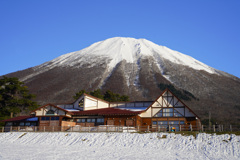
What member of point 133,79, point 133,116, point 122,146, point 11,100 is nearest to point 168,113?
point 133,116

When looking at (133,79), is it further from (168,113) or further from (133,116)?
(133,116)

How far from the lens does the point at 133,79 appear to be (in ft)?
538

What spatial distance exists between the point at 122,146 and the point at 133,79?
13417 centimetres

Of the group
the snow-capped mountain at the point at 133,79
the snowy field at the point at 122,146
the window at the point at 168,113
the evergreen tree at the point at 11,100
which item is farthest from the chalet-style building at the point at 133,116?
the snow-capped mountain at the point at 133,79

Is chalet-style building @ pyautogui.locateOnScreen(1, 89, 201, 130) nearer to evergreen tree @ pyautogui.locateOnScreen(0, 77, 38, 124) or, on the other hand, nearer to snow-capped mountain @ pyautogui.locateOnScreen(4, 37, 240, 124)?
evergreen tree @ pyautogui.locateOnScreen(0, 77, 38, 124)

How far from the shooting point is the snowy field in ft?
84.7

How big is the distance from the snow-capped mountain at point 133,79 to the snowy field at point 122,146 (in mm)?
80607

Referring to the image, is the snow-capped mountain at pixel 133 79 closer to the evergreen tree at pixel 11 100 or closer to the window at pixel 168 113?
the evergreen tree at pixel 11 100

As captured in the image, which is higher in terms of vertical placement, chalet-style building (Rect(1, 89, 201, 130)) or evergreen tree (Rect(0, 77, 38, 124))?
evergreen tree (Rect(0, 77, 38, 124))

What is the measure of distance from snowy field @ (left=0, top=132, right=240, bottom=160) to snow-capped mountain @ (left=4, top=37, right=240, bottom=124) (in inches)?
3174

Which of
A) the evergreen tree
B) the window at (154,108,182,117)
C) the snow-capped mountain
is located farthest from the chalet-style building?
the snow-capped mountain

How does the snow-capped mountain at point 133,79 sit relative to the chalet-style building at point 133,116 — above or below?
above

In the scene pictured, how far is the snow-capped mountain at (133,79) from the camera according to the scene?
13112 cm

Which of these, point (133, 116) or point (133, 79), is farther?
point (133, 79)
